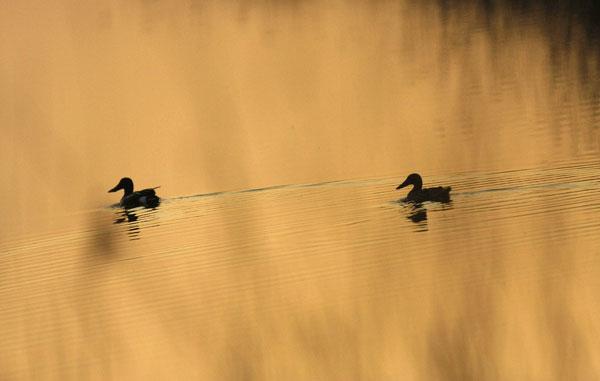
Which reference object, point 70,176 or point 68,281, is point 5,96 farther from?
point 68,281

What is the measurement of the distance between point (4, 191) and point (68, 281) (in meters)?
1.78

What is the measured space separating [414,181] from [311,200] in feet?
1.78

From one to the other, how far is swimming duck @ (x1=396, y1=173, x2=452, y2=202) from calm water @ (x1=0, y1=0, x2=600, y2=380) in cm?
6

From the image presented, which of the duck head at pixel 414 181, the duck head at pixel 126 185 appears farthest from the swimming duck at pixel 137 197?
the duck head at pixel 414 181

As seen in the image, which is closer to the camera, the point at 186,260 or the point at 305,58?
the point at 186,260

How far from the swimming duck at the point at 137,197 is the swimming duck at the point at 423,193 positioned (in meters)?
1.35

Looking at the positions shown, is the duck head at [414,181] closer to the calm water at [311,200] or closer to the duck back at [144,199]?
the calm water at [311,200]

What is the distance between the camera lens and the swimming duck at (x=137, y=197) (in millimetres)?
5953

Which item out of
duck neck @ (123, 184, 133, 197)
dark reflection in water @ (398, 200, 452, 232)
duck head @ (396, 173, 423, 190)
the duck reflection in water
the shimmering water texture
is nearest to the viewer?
the shimmering water texture

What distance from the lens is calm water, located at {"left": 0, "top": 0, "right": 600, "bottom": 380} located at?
3449 mm

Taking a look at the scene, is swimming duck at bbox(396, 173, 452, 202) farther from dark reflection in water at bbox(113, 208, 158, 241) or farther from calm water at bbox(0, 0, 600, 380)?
dark reflection in water at bbox(113, 208, 158, 241)

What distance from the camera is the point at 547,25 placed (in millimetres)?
7797

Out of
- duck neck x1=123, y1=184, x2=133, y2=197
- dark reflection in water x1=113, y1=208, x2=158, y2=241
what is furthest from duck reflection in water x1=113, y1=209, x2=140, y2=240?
duck neck x1=123, y1=184, x2=133, y2=197

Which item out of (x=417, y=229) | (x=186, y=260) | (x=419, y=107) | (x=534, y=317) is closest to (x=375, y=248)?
(x=417, y=229)
